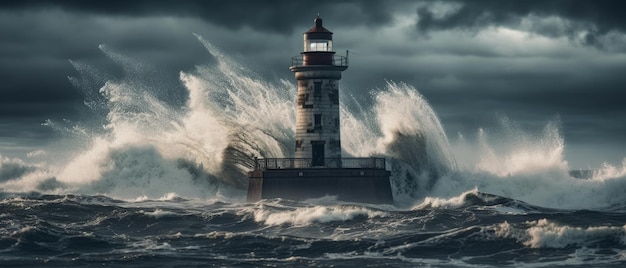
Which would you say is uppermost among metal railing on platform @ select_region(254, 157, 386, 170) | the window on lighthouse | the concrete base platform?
the window on lighthouse

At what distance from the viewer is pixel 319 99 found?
159 feet

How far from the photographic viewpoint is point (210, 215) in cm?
4525

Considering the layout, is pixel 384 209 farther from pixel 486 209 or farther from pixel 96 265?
pixel 96 265

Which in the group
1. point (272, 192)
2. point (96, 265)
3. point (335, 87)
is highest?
point (335, 87)

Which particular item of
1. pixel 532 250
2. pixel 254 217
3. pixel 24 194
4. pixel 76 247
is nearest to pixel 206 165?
pixel 24 194

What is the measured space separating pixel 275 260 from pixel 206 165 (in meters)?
24.5

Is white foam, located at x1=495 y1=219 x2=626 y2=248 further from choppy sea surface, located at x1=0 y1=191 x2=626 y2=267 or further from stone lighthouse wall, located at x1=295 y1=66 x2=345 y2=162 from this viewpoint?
stone lighthouse wall, located at x1=295 y1=66 x2=345 y2=162

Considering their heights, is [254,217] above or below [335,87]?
below

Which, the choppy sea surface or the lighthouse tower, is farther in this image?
the lighthouse tower

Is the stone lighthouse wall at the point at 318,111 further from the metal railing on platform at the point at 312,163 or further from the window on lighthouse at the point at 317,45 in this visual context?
the window on lighthouse at the point at 317,45

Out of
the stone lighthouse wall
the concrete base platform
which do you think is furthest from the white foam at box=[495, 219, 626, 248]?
the stone lighthouse wall

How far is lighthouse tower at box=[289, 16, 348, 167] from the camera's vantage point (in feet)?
159

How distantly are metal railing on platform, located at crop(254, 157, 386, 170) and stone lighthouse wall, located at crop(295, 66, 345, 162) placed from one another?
244mm

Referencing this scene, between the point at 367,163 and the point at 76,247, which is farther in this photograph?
the point at 367,163
